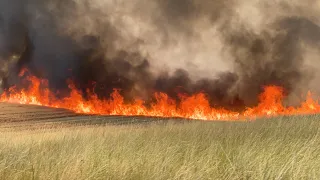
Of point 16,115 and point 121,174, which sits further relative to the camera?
point 16,115

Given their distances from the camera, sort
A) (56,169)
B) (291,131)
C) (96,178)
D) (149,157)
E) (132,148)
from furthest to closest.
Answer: (291,131), (132,148), (149,157), (56,169), (96,178)

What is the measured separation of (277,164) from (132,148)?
10.0 feet

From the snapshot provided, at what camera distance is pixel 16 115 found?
33125mm

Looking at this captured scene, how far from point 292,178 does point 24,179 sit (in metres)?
3.72

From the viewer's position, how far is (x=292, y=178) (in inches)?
196

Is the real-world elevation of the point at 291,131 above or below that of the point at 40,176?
above

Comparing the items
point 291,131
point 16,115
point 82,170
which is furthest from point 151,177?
point 16,115

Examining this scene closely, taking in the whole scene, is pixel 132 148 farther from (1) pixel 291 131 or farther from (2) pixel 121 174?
(1) pixel 291 131

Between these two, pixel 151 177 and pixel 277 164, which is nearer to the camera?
pixel 151 177

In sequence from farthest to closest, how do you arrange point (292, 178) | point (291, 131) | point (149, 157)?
point (291, 131)
point (149, 157)
point (292, 178)

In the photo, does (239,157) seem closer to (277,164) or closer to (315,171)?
(277,164)

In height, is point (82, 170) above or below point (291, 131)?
below

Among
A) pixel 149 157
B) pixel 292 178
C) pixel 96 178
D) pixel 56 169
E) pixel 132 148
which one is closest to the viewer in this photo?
pixel 292 178

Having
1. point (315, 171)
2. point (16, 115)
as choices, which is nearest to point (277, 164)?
point (315, 171)
